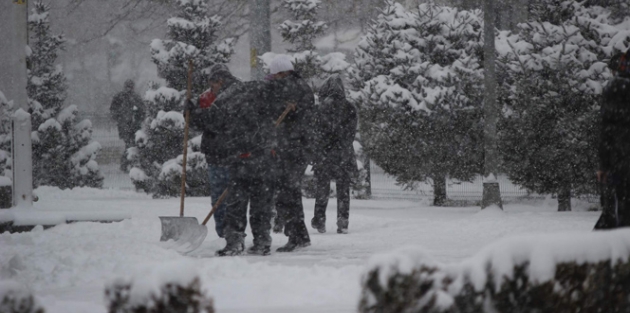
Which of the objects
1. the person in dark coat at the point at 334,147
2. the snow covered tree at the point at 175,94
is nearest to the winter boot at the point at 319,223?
the person in dark coat at the point at 334,147

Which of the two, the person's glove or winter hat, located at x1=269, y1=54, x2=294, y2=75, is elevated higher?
winter hat, located at x1=269, y1=54, x2=294, y2=75

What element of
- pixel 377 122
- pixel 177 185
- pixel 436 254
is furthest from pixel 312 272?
pixel 177 185

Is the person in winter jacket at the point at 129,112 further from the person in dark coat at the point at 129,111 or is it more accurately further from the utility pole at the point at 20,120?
the utility pole at the point at 20,120

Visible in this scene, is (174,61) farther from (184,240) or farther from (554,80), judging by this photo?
(184,240)

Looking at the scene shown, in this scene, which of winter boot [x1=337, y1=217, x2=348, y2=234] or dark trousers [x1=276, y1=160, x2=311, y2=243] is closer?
dark trousers [x1=276, y1=160, x2=311, y2=243]

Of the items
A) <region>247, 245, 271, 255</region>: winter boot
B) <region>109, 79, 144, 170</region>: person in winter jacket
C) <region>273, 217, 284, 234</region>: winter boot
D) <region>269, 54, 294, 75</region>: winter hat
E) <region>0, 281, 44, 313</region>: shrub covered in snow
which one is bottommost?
<region>247, 245, 271, 255</region>: winter boot

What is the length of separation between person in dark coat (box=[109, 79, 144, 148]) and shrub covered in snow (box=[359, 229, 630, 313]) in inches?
741

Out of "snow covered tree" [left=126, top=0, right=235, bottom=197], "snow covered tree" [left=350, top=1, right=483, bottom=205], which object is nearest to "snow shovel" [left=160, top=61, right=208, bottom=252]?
"snow covered tree" [left=350, top=1, right=483, bottom=205]

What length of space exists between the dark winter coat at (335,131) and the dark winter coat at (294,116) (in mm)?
1740

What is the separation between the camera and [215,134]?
9.08 metres

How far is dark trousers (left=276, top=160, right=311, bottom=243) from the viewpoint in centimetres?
881

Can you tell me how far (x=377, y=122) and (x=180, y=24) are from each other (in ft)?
18.6

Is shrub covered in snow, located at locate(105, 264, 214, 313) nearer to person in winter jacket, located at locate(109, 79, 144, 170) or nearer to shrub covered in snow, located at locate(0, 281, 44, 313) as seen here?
shrub covered in snow, located at locate(0, 281, 44, 313)

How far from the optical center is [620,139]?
19.5 ft
